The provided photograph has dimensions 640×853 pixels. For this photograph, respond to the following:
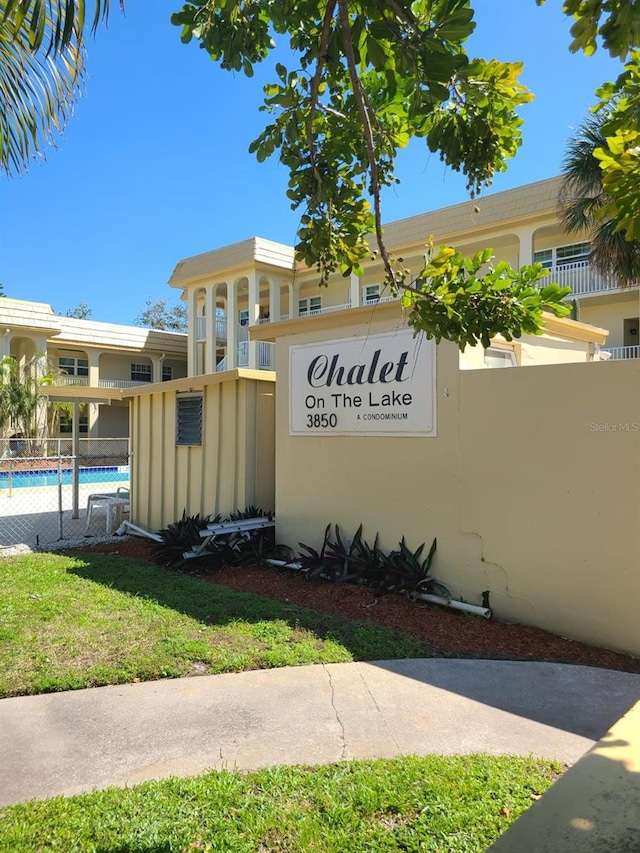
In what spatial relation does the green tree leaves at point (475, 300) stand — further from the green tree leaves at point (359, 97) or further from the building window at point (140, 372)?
the building window at point (140, 372)

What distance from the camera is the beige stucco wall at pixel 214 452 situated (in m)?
8.65

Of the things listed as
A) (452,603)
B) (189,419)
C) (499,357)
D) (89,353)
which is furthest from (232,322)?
(452,603)

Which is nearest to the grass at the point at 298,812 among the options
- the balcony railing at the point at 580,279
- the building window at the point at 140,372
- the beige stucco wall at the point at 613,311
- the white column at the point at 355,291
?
the balcony railing at the point at 580,279

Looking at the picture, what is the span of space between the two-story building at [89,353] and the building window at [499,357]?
22.4 metres

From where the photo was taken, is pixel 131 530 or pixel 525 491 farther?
pixel 131 530

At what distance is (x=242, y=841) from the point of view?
2598 millimetres

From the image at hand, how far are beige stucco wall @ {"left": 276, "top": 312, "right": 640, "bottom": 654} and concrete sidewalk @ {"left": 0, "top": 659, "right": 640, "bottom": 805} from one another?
2.87 ft

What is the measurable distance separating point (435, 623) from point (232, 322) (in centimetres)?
2238

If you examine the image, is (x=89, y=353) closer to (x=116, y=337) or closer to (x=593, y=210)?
(x=116, y=337)

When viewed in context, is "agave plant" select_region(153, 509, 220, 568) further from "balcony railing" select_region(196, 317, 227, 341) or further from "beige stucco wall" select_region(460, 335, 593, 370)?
"balcony railing" select_region(196, 317, 227, 341)

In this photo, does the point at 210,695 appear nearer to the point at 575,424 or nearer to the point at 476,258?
the point at 476,258

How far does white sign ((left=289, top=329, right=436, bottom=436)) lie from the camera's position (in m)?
6.46

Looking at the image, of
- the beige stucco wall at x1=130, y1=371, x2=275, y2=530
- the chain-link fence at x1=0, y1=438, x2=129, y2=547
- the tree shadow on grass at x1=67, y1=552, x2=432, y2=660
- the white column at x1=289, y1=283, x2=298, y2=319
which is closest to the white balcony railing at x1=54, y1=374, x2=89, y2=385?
the chain-link fence at x1=0, y1=438, x2=129, y2=547

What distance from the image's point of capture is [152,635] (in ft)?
16.9
